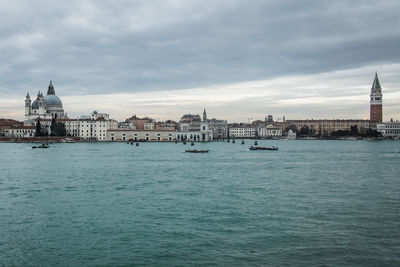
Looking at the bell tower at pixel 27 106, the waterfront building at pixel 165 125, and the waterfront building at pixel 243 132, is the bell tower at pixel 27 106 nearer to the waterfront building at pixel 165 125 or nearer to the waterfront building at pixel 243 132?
the waterfront building at pixel 165 125

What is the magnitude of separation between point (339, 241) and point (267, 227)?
1.33 metres

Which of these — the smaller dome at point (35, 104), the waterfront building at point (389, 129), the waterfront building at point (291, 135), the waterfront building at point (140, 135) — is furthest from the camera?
the waterfront building at point (291, 135)

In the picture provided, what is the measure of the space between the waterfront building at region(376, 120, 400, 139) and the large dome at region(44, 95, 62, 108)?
6338 centimetres

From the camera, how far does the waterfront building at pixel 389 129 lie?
9138 cm

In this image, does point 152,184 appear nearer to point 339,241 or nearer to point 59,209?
point 59,209

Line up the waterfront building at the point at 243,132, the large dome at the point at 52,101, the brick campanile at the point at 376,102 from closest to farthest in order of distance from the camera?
the large dome at the point at 52,101, the brick campanile at the point at 376,102, the waterfront building at the point at 243,132

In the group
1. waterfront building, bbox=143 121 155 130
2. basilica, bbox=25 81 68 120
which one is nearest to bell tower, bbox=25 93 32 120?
basilica, bbox=25 81 68 120

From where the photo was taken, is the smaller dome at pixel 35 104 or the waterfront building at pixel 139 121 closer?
the smaller dome at pixel 35 104

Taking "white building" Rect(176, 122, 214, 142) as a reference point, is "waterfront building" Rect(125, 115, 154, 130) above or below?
above

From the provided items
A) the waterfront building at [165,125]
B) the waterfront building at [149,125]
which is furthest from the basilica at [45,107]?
the waterfront building at [165,125]

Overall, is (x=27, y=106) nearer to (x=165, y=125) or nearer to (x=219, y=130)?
(x=165, y=125)

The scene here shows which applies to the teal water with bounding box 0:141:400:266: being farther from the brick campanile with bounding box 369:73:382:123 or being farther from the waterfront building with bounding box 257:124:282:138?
→ the waterfront building with bounding box 257:124:282:138

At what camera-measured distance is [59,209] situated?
9453 millimetres

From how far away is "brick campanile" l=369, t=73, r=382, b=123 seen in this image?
90.7m
